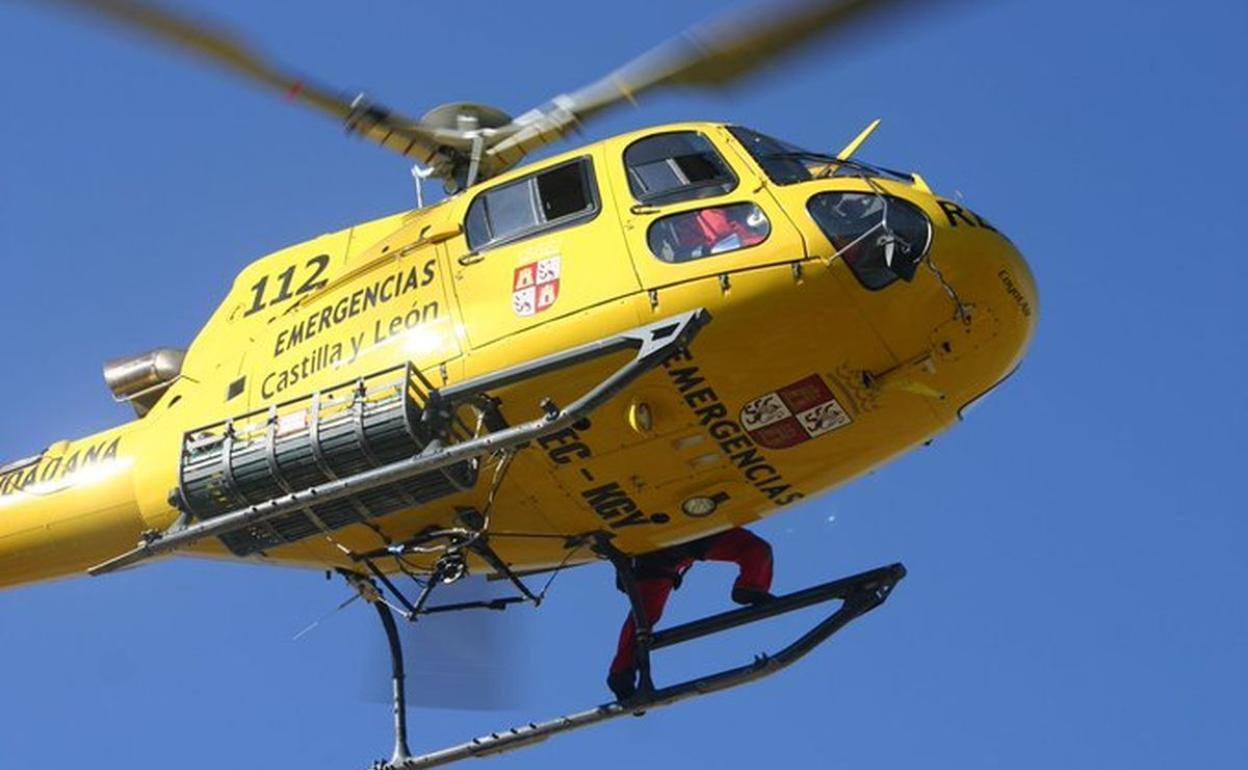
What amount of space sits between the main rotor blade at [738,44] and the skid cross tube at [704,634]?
13.2 ft

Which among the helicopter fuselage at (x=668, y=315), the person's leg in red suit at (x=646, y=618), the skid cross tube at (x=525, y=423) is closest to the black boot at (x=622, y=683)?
the person's leg in red suit at (x=646, y=618)

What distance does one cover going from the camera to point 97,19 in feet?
59.9

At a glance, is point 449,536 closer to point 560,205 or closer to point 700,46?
point 560,205

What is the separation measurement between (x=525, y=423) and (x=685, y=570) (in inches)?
104

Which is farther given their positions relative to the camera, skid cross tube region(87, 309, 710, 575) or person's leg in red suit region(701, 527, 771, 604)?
person's leg in red suit region(701, 527, 771, 604)

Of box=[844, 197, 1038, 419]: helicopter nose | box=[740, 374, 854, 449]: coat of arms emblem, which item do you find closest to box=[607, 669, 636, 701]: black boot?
box=[740, 374, 854, 449]: coat of arms emblem

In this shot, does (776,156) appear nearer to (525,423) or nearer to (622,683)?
(525,423)

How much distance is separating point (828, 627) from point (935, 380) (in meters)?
2.16

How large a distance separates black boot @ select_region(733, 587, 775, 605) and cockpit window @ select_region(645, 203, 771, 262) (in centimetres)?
304

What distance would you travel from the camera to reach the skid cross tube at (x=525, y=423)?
661 inches

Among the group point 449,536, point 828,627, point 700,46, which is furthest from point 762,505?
point 700,46

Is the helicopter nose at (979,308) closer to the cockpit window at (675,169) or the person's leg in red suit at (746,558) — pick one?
the cockpit window at (675,169)

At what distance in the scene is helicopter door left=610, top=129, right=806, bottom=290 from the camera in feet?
56.2

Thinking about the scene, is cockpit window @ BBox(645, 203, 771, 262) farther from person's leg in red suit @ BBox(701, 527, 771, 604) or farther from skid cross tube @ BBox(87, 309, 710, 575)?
person's leg in red suit @ BBox(701, 527, 771, 604)
